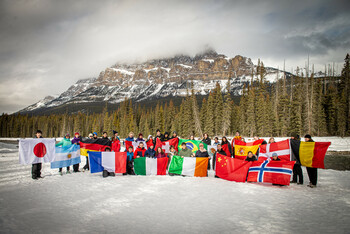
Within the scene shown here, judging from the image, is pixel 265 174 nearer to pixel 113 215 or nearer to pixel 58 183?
pixel 113 215

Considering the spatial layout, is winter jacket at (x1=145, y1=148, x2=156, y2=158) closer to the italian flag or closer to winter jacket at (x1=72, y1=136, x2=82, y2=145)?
the italian flag

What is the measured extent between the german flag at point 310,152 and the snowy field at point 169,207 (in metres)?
1.31

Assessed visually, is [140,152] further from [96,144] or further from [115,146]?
[96,144]

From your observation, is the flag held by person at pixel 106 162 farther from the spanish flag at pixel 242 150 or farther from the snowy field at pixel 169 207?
the spanish flag at pixel 242 150

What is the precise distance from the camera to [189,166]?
1238 cm

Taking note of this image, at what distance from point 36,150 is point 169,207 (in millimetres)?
10016

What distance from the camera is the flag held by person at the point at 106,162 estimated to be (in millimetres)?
12055

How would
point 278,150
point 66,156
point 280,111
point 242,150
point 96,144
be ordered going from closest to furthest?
point 278,150
point 66,156
point 96,144
point 242,150
point 280,111

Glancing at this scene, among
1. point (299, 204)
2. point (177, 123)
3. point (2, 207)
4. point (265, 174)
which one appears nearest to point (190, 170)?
point (265, 174)

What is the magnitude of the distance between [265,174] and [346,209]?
3783 millimetres

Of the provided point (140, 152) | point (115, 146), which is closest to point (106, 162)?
point (115, 146)

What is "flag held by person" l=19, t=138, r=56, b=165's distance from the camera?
11.4m

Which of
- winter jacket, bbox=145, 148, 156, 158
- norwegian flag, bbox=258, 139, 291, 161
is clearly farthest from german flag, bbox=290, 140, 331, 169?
winter jacket, bbox=145, 148, 156, 158

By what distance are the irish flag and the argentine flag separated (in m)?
7.24
